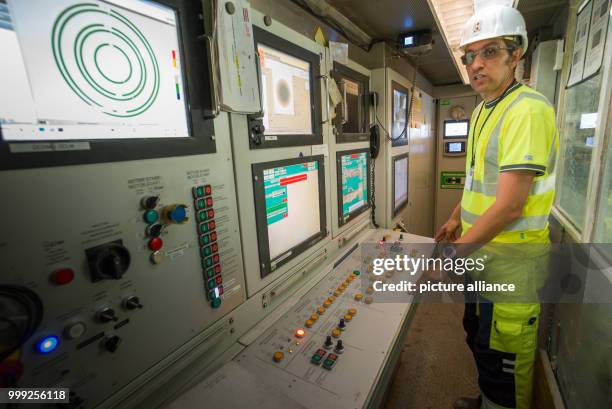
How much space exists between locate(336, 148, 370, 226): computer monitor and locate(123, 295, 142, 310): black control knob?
1174 millimetres

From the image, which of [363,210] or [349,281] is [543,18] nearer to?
[363,210]

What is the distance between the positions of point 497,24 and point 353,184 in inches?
40.8

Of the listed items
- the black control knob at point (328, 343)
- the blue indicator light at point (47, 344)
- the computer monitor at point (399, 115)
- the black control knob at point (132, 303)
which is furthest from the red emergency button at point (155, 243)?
the computer monitor at point (399, 115)

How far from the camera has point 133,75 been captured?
71 centimetres

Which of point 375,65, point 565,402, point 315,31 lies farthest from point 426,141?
point 565,402

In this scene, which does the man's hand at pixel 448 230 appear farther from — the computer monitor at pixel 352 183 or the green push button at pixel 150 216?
the green push button at pixel 150 216

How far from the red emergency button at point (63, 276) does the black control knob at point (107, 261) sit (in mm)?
39

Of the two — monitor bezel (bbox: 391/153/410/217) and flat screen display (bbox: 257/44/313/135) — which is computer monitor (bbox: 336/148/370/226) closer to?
monitor bezel (bbox: 391/153/410/217)

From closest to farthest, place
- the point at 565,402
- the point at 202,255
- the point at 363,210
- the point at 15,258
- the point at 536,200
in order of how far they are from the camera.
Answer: the point at 15,258
the point at 202,255
the point at 536,200
the point at 565,402
the point at 363,210

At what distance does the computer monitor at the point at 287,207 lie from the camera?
3.76 ft

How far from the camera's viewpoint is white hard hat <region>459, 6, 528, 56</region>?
3.84 ft

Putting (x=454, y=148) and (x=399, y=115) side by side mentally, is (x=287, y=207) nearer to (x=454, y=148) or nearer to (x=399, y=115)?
(x=399, y=115)

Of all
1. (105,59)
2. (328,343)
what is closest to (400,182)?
(328,343)

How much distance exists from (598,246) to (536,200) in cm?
34
